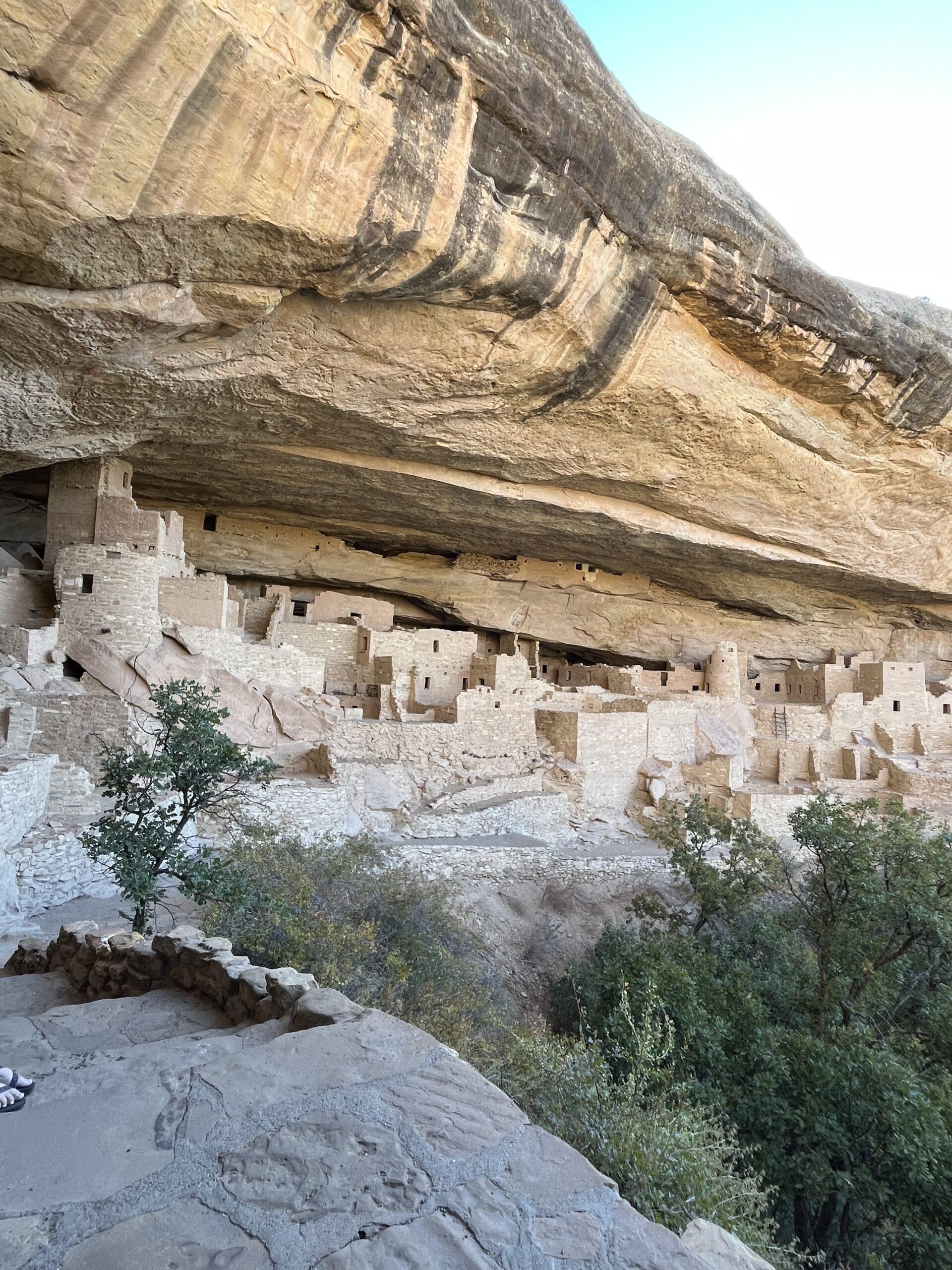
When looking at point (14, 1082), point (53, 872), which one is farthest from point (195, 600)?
point (14, 1082)

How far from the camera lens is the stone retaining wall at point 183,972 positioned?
3.03 meters

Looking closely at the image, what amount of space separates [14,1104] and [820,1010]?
8444mm

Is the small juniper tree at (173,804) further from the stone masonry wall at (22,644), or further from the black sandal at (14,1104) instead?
the stone masonry wall at (22,644)

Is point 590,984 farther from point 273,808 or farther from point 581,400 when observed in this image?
point 581,400

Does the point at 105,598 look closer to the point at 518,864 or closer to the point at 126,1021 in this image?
the point at 518,864

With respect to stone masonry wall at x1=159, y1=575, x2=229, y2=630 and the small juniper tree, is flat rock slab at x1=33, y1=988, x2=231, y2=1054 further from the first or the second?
stone masonry wall at x1=159, y1=575, x2=229, y2=630

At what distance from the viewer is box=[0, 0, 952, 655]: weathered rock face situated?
5.55 meters

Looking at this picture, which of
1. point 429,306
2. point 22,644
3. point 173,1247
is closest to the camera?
point 173,1247

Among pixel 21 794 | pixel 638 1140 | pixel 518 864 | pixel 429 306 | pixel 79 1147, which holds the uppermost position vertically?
pixel 429 306

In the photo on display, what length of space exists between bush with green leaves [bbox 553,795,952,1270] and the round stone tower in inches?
216

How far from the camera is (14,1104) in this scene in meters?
2.42

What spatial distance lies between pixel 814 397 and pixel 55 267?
10.4 metres

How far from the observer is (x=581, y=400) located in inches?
409

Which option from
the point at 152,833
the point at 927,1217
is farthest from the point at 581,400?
the point at 927,1217
